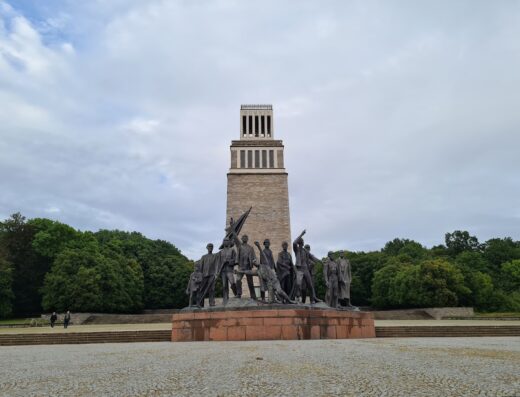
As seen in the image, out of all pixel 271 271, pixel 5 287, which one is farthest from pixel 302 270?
pixel 5 287

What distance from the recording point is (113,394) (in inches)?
188

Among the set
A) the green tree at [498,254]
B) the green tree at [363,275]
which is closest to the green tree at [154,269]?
the green tree at [363,275]

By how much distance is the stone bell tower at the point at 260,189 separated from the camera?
160 ft

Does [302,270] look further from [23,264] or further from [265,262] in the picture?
[23,264]

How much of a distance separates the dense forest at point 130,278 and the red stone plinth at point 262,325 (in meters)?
27.1

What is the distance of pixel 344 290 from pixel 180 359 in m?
9.39

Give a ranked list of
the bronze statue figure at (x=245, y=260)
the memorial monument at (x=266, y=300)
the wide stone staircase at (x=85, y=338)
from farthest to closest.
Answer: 1. the wide stone staircase at (x=85, y=338)
2. the bronze statue figure at (x=245, y=260)
3. the memorial monument at (x=266, y=300)

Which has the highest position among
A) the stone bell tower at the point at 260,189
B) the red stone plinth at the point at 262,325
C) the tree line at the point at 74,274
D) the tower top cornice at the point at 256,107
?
the tower top cornice at the point at 256,107

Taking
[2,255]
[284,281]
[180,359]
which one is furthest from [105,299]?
[180,359]

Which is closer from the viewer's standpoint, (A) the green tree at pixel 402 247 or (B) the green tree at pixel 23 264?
(B) the green tree at pixel 23 264

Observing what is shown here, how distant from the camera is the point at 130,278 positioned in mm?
45031

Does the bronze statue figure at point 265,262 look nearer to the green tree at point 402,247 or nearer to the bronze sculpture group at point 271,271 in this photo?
the bronze sculpture group at point 271,271

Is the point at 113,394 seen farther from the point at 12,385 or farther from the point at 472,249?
the point at 472,249

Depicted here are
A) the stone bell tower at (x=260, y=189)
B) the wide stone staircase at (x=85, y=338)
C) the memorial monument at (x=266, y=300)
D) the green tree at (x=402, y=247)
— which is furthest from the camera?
the green tree at (x=402, y=247)
